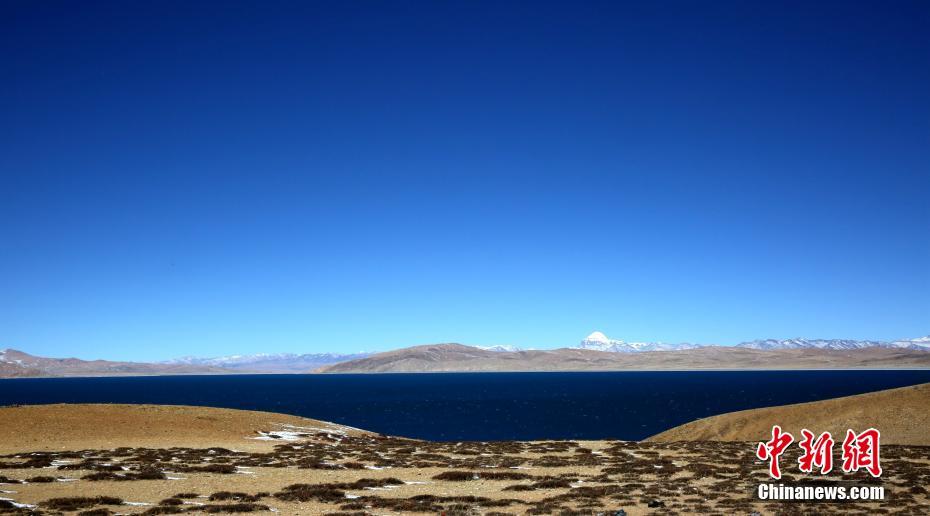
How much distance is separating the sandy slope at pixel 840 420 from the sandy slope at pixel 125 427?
3745 cm

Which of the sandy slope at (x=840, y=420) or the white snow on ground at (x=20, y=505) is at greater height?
the white snow on ground at (x=20, y=505)

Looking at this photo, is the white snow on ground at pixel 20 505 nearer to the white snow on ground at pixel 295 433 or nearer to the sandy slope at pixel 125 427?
the sandy slope at pixel 125 427

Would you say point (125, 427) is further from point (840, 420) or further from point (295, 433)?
point (840, 420)

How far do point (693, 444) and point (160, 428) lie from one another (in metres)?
40.3

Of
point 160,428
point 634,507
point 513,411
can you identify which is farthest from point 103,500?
point 513,411

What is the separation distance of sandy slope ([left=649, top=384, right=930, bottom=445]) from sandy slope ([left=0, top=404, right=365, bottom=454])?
37446 millimetres

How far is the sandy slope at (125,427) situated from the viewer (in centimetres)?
4303

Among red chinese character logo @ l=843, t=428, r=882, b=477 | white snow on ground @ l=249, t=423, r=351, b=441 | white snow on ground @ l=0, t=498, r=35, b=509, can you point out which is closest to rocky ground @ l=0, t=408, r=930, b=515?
white snow on ground @ l=0, t=498, r=35, b=509

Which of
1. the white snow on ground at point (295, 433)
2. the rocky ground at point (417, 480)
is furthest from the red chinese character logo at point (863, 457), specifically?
the white snow on ground at point (295, 433)

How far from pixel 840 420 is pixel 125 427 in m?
57.3

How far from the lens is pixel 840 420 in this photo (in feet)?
175

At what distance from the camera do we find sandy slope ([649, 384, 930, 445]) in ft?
164

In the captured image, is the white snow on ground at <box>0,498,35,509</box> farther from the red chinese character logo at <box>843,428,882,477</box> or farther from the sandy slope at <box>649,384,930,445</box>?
the sandy slope at <box>649,384,930,445</box>

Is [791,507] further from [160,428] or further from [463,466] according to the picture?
[160,428]
